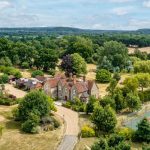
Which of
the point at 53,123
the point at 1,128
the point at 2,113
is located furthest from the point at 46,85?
the point at 1,128

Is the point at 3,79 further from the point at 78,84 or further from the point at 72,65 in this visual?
the point at 78,84

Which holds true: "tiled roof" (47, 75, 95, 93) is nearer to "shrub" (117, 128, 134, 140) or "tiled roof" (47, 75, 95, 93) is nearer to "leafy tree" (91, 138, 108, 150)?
"shrub" (117, 128, 134, 140)

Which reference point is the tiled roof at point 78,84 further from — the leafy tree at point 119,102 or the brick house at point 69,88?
the leafy tree at point 119,102

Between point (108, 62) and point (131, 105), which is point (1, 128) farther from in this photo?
point (108, 62)

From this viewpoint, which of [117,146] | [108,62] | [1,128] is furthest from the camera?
[108,62]

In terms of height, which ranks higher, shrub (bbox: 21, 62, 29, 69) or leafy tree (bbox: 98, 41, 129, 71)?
leafy tree (bbox: 98, 41, 129, 71)

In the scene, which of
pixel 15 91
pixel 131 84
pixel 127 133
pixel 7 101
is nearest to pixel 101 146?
pixel 127 133

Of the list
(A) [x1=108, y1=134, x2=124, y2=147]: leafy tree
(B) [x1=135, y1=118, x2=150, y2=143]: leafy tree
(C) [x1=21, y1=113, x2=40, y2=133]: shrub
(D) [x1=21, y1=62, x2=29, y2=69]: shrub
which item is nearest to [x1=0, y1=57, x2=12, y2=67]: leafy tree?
(D) [x1=21, y1=62, x2=29, y2=69]: shrub
